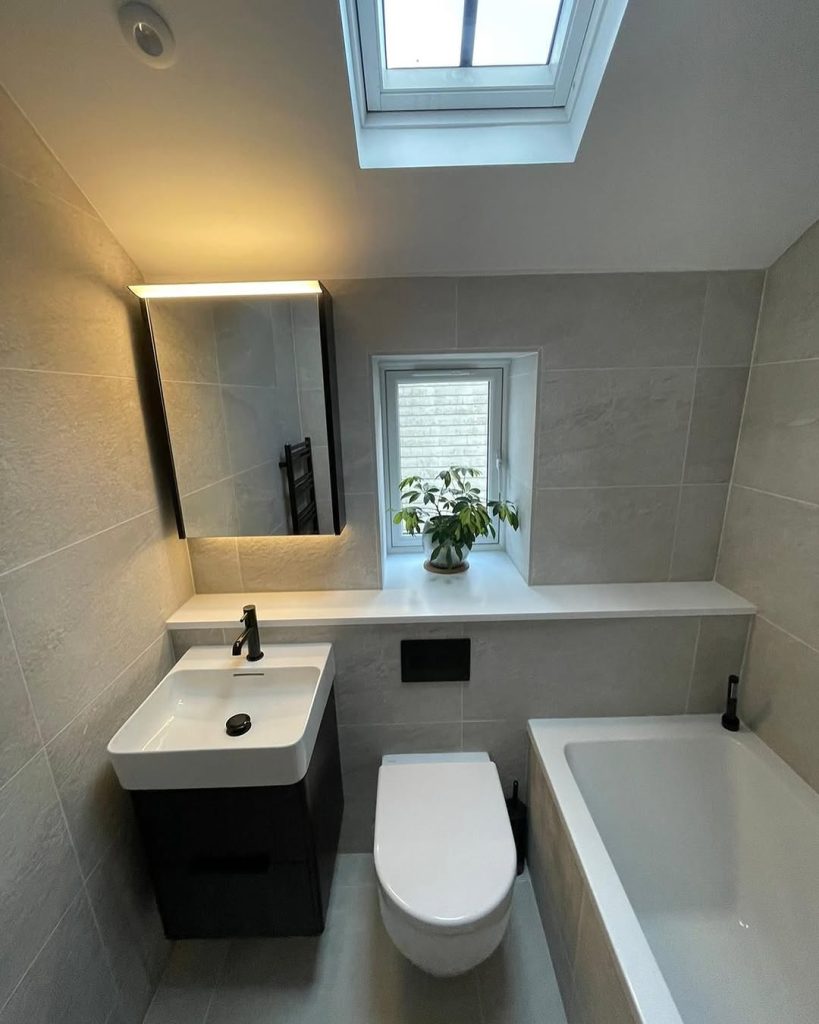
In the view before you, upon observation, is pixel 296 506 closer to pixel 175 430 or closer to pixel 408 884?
pixel 175 430

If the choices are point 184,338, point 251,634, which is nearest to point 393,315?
point 184,338

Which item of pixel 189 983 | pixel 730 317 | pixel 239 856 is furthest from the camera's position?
pixel 730 317

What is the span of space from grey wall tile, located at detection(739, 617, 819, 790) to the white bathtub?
0.05 m

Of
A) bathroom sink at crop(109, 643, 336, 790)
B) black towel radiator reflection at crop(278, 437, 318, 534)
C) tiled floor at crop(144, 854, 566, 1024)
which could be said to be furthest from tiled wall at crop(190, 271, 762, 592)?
tiled floor at crop(144, 854, 566, 1024)

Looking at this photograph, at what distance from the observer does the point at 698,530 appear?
4.76ft

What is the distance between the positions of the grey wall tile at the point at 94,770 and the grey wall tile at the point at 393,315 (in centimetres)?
115

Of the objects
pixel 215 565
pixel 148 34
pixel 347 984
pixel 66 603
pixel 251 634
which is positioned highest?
pixel 148 34

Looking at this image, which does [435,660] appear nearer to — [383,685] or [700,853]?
[383,685]

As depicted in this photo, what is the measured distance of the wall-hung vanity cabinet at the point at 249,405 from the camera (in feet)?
4.00

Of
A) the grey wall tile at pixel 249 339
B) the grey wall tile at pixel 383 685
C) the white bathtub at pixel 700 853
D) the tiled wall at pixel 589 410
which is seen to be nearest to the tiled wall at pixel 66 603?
the grey wall tile at pixel 249 339

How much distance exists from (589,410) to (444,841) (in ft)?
4.36

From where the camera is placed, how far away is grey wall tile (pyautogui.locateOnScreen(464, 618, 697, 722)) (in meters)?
1.36

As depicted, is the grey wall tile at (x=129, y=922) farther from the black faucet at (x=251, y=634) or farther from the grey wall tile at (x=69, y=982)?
the black faucet at (x=251, y=634)

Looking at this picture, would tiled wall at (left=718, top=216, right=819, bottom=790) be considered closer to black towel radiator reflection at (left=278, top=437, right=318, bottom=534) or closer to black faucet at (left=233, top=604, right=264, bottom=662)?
black towel radiator reflection at (left=278, top=437, right=318, bottom=534)
